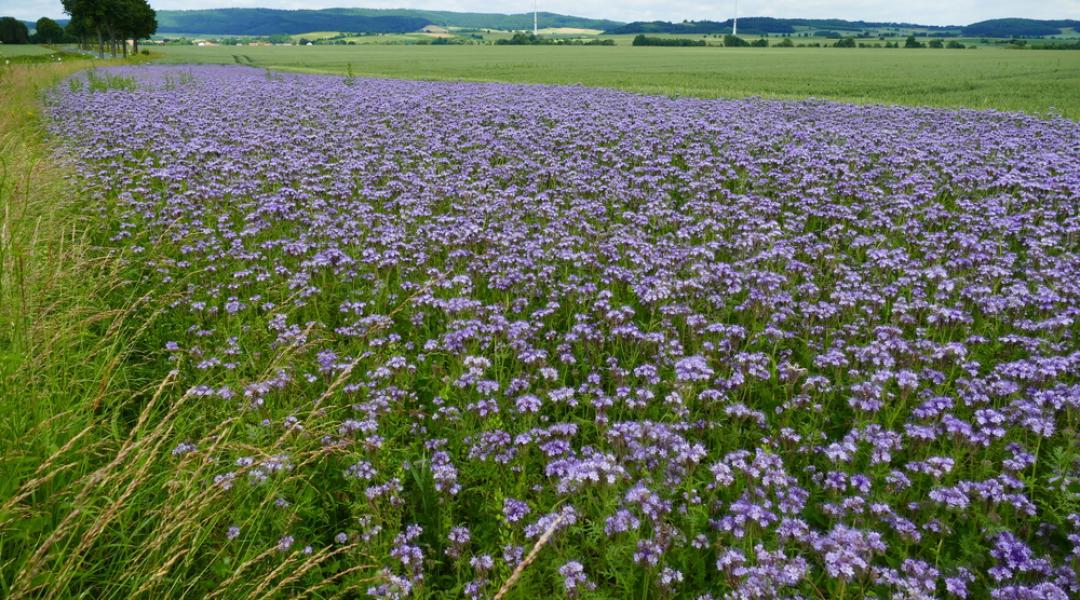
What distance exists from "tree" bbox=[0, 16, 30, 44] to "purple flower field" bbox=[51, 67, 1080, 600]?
104 meters

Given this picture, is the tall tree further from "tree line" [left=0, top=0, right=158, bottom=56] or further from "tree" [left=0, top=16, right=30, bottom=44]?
"tree" [left=0, top=16, right=30, bottom=44]

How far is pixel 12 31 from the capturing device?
89938 mm

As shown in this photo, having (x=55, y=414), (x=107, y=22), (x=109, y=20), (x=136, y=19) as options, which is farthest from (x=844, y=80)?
(x=136, y=19)

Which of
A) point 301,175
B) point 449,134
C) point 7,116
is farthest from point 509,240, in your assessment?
point 7,116

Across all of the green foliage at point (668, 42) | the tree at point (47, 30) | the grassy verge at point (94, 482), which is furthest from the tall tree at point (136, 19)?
the grassy verge at point (94, 482)

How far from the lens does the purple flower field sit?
340 cm

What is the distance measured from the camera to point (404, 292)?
6.58m

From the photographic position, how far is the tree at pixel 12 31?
3460 inches

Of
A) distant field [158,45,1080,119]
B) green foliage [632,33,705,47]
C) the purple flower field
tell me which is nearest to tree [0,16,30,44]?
distant field [158,45,1080,119]

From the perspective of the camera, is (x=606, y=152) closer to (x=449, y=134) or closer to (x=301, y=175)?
(x=449, y=134)

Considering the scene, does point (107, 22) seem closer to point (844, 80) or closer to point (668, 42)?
point (668, 42)

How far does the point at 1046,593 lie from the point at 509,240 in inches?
205

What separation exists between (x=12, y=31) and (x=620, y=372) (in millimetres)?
116825

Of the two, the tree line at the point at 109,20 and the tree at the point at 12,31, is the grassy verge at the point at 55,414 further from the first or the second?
the tree at the point at 12,31
